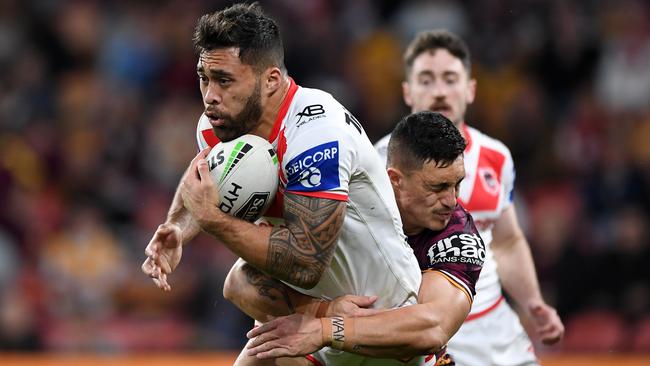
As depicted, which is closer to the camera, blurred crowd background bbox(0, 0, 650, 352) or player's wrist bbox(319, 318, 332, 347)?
player's wrist bbox(319, 318, 332, 347)

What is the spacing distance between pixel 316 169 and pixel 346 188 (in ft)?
0.49

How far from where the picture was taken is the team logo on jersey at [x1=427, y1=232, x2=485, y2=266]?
462 centimetres

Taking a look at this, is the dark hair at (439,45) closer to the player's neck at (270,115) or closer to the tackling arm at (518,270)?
the tackling arm at (518,270)

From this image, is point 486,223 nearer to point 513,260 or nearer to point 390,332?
point 513,260

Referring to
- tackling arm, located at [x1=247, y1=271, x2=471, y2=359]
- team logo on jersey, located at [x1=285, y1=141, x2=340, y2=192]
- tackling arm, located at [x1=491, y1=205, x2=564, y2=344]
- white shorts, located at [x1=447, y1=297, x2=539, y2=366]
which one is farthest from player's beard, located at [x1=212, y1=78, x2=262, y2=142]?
tackling arm, located at [x1=491, y1=205, x2=564, y2=344]

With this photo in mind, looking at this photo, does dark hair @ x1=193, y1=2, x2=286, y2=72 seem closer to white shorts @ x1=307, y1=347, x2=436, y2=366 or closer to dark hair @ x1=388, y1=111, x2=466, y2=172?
dark hair @ x1=388, y1=111, x2=466, y2=172

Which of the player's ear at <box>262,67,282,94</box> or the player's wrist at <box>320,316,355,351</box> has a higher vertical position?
the player's ear at <box>262,67,282,94</box>

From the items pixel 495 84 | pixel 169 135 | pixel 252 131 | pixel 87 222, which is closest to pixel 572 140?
pixel 495 84

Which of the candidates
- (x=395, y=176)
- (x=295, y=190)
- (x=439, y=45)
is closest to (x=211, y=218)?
(x=295, y=190)

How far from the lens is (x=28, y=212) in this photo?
411 inches

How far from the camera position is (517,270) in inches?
240

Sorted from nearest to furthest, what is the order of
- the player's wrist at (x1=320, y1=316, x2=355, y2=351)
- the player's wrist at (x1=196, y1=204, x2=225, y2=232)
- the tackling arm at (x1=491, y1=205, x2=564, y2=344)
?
the player's wrist at (x1=196, y1=204, x2=225, y2=232), the player's wrist at (x1=320, y1=316, x2=355, y2=351), the tackling arm at (x1=491, y1=205, x2=564, y2=344)

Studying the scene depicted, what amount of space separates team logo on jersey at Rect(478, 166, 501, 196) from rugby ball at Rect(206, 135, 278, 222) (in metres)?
1.89

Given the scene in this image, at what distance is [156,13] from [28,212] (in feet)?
8.96
